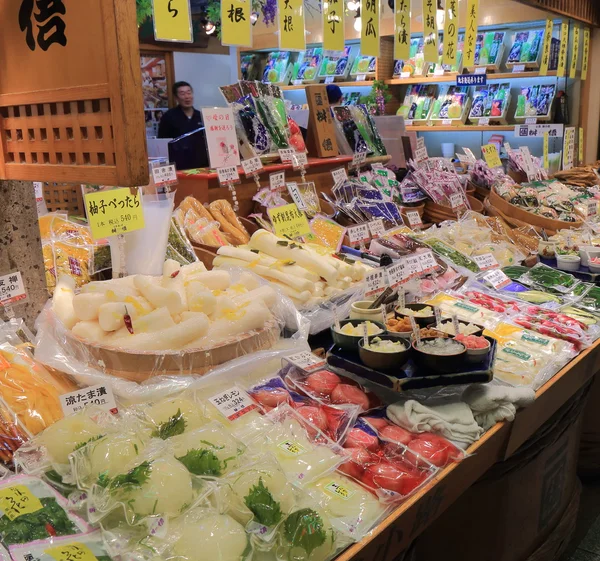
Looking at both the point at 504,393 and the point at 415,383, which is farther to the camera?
the point at 504,393

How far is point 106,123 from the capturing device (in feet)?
4.08

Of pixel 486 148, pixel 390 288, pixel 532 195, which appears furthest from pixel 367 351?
pixel 486 148

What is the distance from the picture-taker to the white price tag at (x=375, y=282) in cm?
231

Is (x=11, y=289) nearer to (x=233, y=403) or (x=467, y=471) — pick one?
(x=233, y=403)

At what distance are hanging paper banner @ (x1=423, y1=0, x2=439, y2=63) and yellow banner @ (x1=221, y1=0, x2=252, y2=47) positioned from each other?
1.84 meters

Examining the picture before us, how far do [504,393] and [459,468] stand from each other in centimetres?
31

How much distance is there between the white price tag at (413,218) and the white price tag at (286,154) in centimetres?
82

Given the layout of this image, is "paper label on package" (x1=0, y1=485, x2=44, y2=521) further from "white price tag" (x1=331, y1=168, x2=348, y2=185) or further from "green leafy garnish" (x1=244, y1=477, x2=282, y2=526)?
"white price tag" (x1=331, y1=168, x2=348, y2=185)

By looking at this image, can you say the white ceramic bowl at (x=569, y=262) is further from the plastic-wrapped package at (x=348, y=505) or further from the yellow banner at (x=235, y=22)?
the plastic-wrapped package at (x=348, y=505)

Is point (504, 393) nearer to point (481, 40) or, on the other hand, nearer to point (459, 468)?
point (459, 468)

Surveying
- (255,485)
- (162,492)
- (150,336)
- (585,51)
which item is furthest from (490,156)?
(162,492)

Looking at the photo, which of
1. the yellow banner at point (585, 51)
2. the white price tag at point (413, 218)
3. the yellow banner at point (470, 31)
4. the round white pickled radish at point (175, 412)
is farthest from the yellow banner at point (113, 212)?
the yellow banner at point (585, 51)

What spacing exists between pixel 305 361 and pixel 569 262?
1.77 metres

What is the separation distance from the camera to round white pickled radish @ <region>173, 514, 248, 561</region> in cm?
109
